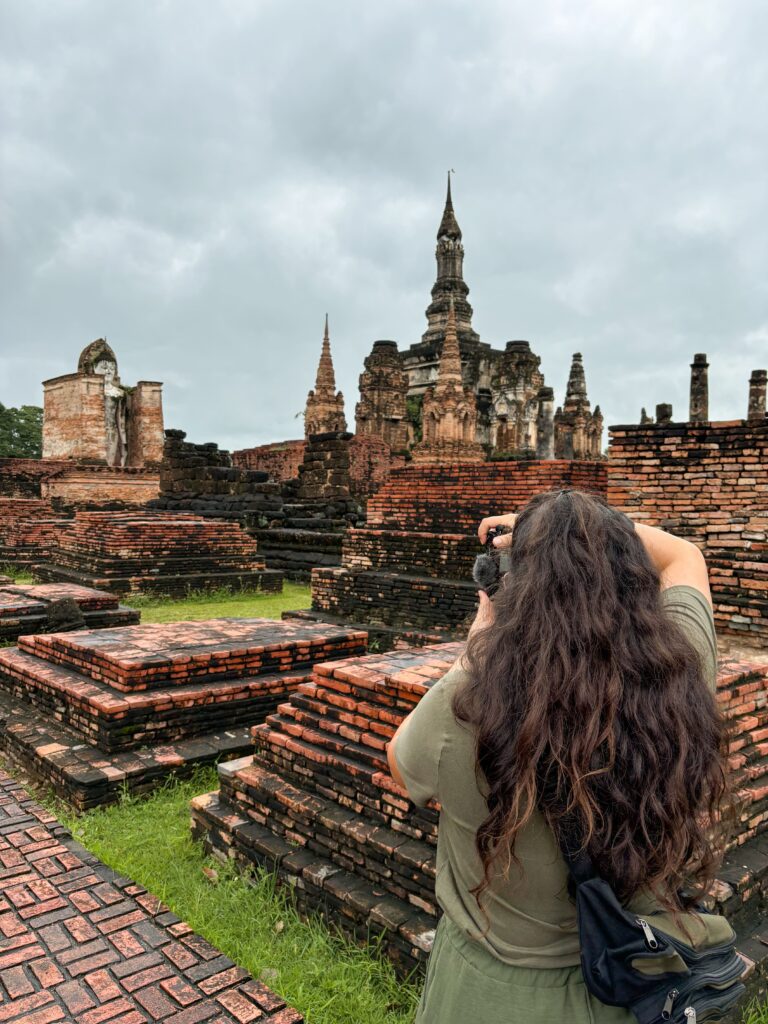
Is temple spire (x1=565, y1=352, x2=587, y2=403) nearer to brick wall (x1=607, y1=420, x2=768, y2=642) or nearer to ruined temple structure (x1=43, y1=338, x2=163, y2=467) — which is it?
ruined temple structure (x1=43, y1=338, x2=163, y2=467)

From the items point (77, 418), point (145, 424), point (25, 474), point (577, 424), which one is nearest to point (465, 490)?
point (25, 474)

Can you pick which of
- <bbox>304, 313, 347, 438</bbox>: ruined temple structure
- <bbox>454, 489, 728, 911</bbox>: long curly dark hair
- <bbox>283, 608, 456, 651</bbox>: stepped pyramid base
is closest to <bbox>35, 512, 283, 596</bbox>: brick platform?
<bbox>283, 608, 456, 651</bbox>: stepped pyramid base

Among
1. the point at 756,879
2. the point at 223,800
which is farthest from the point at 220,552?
the point at 756,879

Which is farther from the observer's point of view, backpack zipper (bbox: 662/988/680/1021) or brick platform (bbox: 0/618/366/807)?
brick platform (bbox: 0/618/366/807)

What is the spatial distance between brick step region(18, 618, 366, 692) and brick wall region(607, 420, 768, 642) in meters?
3.06

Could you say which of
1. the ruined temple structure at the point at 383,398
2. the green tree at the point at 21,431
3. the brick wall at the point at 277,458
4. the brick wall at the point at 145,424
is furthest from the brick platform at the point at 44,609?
the green tree at the point at 21,431

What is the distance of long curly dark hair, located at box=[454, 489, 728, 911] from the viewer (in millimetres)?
1187

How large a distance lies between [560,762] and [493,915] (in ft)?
1.28

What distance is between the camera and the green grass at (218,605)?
404 inches

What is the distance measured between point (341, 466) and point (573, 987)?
16.0 m

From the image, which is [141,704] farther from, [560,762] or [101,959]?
[560,762]

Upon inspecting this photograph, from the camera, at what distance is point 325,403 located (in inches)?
1105

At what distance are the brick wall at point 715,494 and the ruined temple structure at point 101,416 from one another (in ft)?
62.7

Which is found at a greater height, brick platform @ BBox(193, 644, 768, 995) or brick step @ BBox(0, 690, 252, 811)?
brick platform @ BBox(193, 644, 768, 995)
